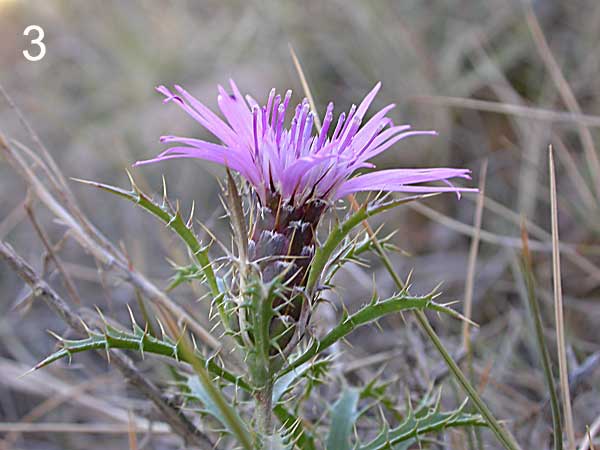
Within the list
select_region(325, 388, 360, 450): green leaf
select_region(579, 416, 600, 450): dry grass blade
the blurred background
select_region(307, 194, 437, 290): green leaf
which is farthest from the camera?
the blurred background

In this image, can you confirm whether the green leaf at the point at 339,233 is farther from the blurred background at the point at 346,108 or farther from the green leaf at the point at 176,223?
the blurred background at the point at 346,108

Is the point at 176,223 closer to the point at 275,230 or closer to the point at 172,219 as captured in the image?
the point at 172,219

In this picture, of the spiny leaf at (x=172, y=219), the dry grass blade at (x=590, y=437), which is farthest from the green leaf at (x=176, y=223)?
the dry grass blade at (x=590, y=437)

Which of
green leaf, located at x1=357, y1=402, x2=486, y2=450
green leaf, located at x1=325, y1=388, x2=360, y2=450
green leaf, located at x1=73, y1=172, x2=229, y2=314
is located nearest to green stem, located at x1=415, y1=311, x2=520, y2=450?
green leaf, located at x1=357, y1=402, x2=486, y2=450

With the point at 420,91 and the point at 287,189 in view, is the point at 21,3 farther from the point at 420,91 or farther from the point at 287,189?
the point at 287,189

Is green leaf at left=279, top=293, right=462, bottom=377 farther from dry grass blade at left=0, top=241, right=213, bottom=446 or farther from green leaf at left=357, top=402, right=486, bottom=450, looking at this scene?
dry grass blade at left=0, top=241, right=213, bottom=446

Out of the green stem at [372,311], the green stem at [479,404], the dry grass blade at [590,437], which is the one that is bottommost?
the dry grass blade at [590,437]

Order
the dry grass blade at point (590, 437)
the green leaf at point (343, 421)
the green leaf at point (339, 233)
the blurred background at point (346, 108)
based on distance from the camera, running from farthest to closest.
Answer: the blurred background at point (346, 108)
the green leaf at point (343, 421)
the dry grass blade at point (590, 437)
the green leaf at point (339, 233)
